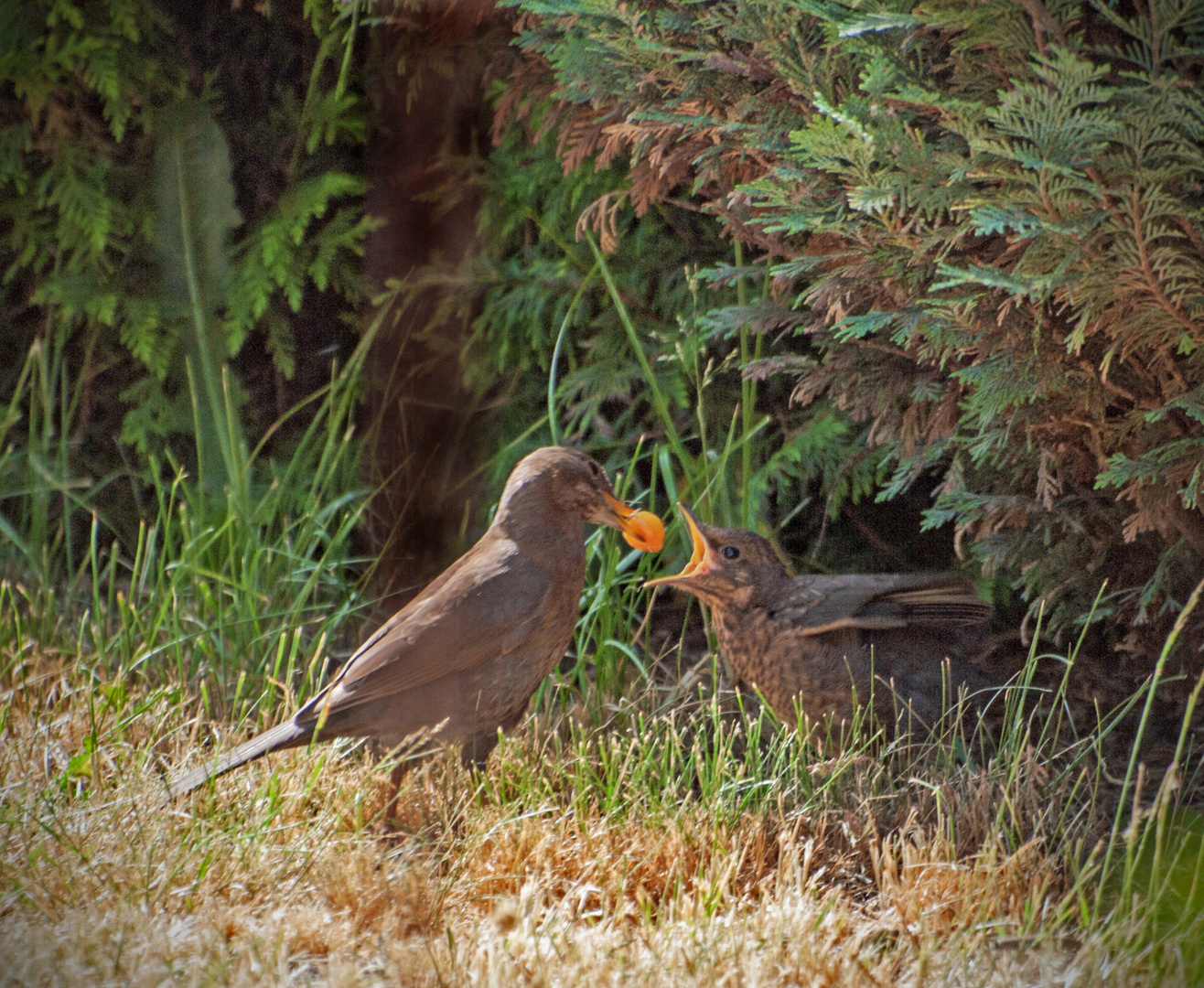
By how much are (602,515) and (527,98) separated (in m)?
1.42

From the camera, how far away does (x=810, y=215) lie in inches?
101

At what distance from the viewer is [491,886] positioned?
7.97 feet

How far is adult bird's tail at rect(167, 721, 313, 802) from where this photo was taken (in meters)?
2.62

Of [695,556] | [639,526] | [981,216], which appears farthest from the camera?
[695,556]

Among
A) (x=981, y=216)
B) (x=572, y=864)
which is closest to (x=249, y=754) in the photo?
(x=572, y=864)

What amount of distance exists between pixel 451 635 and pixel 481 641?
0.24 feet

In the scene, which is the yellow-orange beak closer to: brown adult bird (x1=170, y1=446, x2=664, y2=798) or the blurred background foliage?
brown adult bird (x1=170, y1=446, x2=664, y2=798)

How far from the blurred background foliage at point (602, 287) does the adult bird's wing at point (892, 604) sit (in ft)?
0.47

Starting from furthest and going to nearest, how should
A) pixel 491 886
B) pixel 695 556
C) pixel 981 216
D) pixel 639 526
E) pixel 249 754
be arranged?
pixel 695 556 → pixel 639 526 → pixel 249 754 → pixel 491 886 → pixel 981 216

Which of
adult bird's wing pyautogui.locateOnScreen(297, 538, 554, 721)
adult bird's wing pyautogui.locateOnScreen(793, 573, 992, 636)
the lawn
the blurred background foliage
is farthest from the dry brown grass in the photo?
the blurred background foliage

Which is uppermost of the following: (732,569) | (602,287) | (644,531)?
(602,287)

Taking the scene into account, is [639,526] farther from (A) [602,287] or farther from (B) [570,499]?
(A) [602,287]

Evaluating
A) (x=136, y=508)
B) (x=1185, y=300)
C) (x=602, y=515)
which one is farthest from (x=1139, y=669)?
(x=136, y=508)

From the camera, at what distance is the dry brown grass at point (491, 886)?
2051 mm
